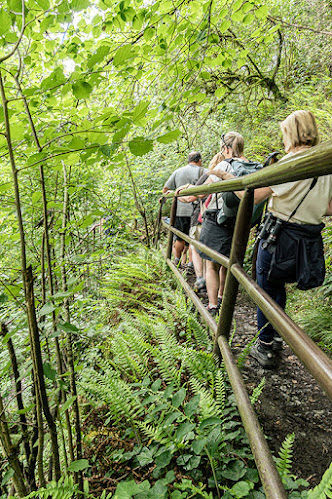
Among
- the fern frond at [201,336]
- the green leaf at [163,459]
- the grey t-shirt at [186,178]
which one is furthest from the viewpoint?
the grey t-shirt at [186,178]

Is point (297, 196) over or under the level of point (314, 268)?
over

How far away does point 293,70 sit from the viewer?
6.10m

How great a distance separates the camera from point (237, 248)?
1.54 meters

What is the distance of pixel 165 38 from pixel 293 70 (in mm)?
4590

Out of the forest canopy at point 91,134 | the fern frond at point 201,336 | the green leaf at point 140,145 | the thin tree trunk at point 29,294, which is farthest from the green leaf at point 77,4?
the fern frond at point 201,336

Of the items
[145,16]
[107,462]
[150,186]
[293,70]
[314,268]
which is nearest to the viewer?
[107,462]

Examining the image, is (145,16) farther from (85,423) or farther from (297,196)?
(85,423)

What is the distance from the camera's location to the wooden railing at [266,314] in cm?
73

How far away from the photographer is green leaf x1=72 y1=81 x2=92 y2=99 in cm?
110

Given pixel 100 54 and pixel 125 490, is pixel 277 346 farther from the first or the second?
pixel 100 54

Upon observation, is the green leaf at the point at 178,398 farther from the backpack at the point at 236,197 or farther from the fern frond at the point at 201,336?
the backpack at the point at 236,197

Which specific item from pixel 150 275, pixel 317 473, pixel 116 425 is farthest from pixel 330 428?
pixel 150 275

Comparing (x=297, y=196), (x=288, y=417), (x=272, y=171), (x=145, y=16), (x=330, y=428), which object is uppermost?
(x=145, y=16)

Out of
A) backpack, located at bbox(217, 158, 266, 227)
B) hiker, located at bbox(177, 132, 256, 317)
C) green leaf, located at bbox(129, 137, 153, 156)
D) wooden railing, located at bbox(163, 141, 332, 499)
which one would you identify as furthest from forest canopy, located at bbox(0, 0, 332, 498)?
backpack, located at bbox(217, 158, 266, 227)
